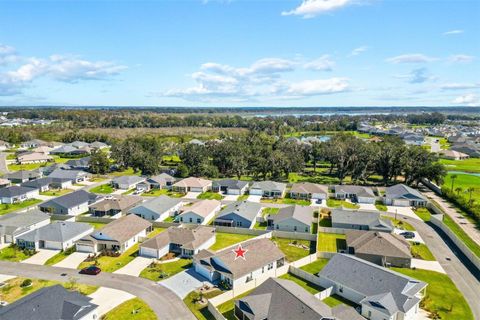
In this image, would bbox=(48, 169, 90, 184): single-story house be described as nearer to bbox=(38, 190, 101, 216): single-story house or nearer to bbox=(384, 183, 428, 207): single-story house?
bbox=(38, 190, 101, 216): single-story house

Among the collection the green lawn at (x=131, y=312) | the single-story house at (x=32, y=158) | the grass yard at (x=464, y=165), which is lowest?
the green lawn at (x=131, y=312)

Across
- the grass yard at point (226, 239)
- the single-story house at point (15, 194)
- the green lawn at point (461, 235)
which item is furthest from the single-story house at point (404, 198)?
the single-story house at point (15, 194)

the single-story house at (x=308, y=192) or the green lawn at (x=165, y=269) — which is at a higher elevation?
the single-story house at (x=308, y=192)

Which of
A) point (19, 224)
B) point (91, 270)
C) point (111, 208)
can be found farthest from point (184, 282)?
point (19, 224)

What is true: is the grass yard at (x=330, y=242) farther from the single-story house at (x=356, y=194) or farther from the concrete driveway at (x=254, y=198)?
the concrete driveway at (x=254, y=198)

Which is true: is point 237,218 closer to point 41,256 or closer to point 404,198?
point 41,256

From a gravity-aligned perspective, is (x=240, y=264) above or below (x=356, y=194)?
above
